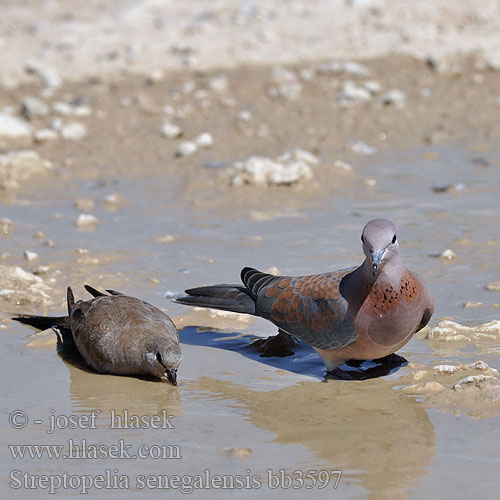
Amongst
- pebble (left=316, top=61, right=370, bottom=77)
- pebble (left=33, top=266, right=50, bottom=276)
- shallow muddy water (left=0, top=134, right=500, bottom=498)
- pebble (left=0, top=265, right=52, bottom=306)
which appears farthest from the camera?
pebble (left=316, top=61, right=370, bottom=77)

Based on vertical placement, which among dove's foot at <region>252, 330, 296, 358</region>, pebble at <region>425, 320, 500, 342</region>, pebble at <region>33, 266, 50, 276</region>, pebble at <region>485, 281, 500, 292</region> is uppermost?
pebble at <region>33, 266, 50, 276</region>

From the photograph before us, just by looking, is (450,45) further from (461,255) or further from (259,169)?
(461,255)

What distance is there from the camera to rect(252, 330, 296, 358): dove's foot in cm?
584

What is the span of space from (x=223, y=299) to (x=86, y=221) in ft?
8.66

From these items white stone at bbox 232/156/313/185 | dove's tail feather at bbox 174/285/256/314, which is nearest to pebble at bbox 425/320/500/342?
dove's tail feather at bbox 174/285/256/314

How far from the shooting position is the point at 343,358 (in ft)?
17.9

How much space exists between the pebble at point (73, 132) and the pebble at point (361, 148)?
2.86 m

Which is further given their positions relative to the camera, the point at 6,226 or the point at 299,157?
the point at 299,157

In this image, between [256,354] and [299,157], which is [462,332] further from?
[299,157]

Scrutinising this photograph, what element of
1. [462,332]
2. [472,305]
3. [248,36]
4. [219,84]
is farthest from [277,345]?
[248,36]

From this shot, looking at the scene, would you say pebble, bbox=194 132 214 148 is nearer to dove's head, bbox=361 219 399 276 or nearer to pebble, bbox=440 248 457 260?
pebble, bbox=440 248 457 260

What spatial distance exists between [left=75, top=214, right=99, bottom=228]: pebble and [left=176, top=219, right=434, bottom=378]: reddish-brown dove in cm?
268

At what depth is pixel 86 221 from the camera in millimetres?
8250

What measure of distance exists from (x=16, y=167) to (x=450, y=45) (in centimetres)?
569
